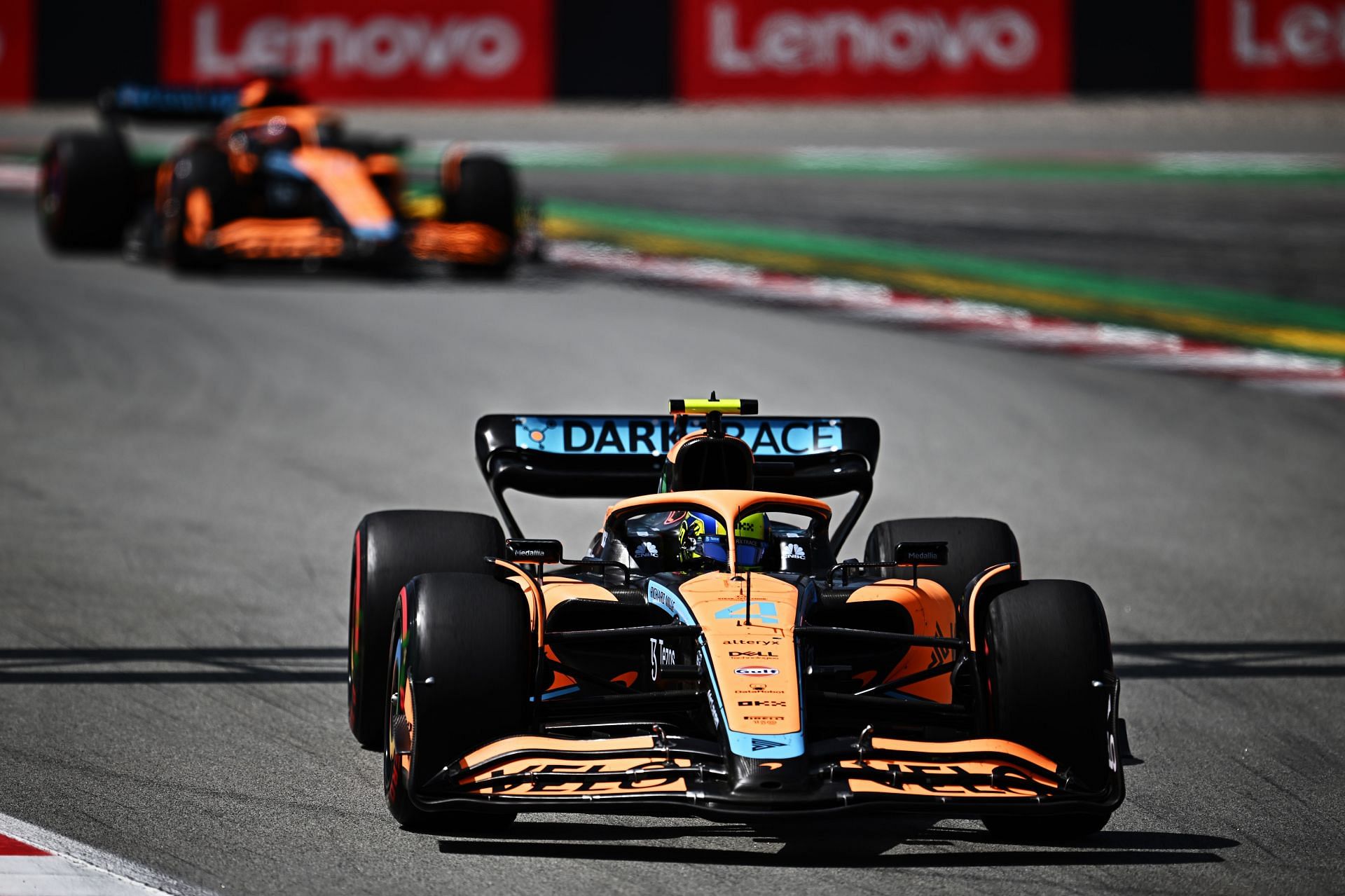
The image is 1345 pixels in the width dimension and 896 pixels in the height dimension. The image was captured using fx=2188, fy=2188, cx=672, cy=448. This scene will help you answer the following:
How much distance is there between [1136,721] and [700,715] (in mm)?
2279

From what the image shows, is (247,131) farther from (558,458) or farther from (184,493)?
(558,458)

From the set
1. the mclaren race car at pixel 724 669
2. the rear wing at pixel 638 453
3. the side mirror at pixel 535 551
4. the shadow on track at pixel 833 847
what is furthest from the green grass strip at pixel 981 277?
the side mirror at pixel 535 551

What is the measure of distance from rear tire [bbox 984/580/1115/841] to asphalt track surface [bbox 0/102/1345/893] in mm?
128

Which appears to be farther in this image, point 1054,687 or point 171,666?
Result: point 171,666

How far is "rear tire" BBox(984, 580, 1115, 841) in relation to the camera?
650 cm

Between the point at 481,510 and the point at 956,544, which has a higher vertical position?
the point at 956,544

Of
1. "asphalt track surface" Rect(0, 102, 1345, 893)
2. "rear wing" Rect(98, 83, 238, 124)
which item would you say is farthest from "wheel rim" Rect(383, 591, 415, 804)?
"rear wing" Rect(98, 83, 238, 124)

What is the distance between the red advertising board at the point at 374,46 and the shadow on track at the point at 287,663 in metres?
17.8

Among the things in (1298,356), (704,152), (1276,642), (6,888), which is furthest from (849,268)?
(6,888)

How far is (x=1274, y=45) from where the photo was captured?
24312 millimetres

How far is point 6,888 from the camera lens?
19.6 feet

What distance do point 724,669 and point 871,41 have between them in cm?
1983

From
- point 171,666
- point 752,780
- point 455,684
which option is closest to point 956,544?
point 752,780

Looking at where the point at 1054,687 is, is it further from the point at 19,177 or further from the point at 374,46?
the point at 374,46
